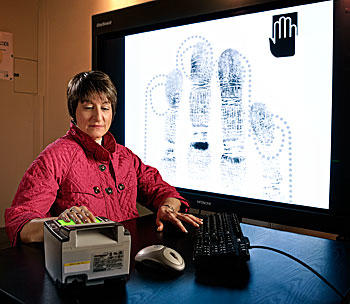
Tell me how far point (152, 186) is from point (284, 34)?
2.16ft

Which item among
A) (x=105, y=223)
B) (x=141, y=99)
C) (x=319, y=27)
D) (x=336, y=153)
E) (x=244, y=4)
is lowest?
(x=105, y=223)

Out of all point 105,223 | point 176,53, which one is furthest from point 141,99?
point 105,223

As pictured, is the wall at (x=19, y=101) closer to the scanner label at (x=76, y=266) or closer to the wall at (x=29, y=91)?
the wall at (x=29, y=91)

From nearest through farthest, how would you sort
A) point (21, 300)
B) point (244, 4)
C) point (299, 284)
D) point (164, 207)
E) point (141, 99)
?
point (21, 300) < point (299, 284) < point (244, 4) < point (164, 207) < point (141, 99)

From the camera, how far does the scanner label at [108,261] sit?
0.65 meters

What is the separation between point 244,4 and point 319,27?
9.2 inches

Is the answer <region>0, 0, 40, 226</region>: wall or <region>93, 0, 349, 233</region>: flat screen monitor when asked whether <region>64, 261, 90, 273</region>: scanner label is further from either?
<region>0, 0, 40, 226</region>: wall

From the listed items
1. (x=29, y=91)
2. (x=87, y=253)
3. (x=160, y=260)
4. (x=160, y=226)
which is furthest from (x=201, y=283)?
(x=29, y=91)

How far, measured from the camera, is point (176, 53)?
1275 millimetres

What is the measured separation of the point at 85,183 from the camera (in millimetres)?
1187

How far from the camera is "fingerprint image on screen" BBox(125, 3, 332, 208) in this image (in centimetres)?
97

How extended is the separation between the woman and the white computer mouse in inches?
12.6

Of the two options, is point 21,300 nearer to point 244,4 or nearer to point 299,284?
point 299,284

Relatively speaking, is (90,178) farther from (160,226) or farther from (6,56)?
(6,56)
